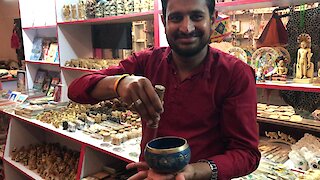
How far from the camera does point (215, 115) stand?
3.20 ft

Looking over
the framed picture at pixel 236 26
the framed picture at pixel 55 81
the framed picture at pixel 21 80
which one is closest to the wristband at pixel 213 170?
the framed picture at pixel 236 26

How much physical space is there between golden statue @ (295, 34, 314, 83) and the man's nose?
842 millimetres

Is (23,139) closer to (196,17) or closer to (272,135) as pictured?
(272,135)

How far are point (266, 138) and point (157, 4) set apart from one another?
101 centimetres

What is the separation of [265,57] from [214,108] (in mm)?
843

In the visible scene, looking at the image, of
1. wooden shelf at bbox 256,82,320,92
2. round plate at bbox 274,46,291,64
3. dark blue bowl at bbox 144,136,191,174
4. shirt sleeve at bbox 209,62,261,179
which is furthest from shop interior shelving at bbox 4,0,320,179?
dark blue bowl at bbox 144,136,191,174

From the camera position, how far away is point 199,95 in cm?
97

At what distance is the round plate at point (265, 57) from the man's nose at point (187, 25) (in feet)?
2.82

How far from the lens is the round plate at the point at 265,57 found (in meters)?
1.65

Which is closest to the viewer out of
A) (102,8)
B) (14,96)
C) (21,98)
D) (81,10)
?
(102,8)

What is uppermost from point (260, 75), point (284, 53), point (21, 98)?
point (284, 53)

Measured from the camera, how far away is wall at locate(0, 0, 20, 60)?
192 inches

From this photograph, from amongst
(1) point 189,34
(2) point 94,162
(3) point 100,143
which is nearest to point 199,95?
(1) point 189,34

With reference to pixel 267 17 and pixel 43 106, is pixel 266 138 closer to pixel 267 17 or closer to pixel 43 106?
pixel 267 17
